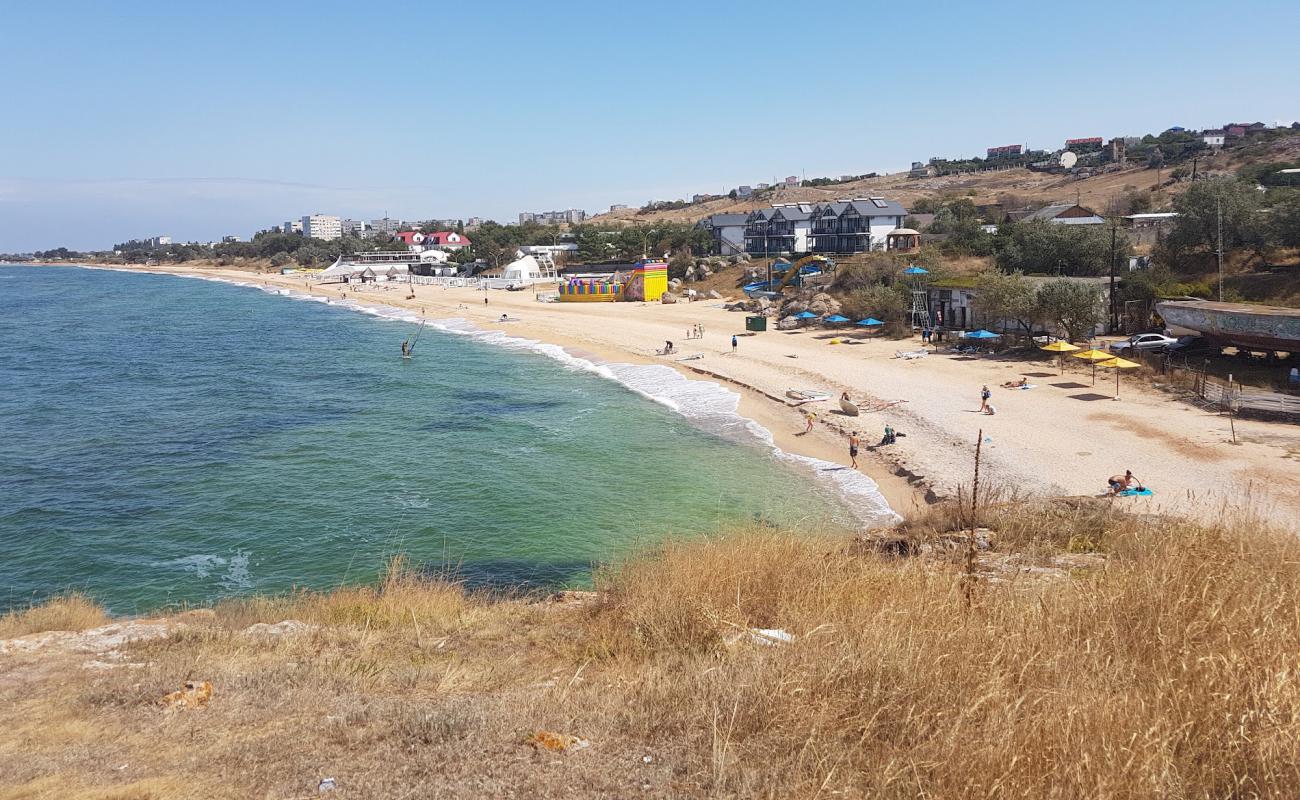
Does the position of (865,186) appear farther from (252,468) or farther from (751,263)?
(252,468)

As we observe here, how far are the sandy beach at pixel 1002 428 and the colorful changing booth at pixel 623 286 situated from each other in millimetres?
25105

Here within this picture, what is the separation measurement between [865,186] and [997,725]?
6342 inches

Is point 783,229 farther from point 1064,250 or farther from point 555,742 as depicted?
point 555,742

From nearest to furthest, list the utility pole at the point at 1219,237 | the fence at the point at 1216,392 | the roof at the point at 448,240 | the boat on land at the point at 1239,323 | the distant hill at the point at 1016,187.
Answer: the fence at the point at 1216,392 → the boat on land at the point at 1239,323 → the utility pole at the point at 1219,237 → the distant hill at the point at 1016,187 → the roof at the point at 448,240

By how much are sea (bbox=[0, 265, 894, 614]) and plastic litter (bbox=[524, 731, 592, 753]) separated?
9.42m

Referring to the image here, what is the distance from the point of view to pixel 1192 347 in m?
30.8

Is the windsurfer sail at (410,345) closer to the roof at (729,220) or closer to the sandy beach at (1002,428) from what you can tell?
the sandy beach at (1002,428)

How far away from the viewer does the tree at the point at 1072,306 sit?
34.2 m

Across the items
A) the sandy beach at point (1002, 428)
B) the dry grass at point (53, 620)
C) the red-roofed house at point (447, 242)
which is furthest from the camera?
the red-roofed house at point (447, 242)

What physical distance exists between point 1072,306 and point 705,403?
16905 mm

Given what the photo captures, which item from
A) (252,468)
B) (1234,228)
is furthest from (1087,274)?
(252,468)

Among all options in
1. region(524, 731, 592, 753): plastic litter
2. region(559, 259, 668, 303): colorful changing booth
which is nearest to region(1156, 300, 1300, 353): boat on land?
region(524, 731, 592, 753): plastic litter

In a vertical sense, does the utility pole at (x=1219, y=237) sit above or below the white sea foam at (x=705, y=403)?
above

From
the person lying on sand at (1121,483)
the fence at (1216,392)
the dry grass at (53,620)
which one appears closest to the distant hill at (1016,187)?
the fence at (1216,392)
